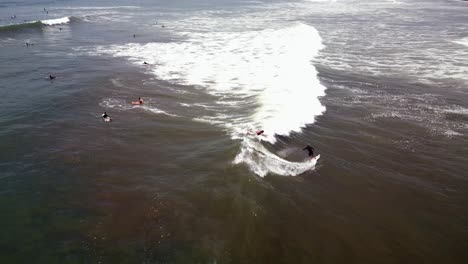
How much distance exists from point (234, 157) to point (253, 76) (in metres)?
14.1

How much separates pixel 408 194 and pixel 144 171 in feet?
35.0

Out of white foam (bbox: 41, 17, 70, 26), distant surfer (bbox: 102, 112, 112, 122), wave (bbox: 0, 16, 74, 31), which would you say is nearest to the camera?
distant surfer (bbox: 102, 112, 112, 122)

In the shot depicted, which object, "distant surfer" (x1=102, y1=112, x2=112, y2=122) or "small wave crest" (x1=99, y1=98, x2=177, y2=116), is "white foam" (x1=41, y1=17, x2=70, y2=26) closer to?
"small wave crest" (x1=99, y1=98, x2=177, y2=116)

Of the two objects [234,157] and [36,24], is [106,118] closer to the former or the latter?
[234,157]

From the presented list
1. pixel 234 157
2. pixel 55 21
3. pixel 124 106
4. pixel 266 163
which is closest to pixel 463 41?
pixel 266 163

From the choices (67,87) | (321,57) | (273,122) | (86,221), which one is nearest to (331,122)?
(273,122)

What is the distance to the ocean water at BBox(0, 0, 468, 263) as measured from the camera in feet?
39.9

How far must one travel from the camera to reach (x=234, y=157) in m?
16.7

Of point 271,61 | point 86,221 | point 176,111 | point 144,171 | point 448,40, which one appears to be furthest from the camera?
point 448,40

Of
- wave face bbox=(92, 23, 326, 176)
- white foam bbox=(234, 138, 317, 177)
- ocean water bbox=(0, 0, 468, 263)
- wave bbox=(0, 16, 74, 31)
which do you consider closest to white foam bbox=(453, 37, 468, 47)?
ocean water bbox=(0, 0, 468, 263)

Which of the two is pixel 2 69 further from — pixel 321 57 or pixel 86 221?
pixel 321 57

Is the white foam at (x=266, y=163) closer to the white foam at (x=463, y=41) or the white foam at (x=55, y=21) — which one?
→ the white foam at (x=463, y=41)

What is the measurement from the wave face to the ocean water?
16 cm

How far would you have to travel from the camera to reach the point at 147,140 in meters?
18.7
